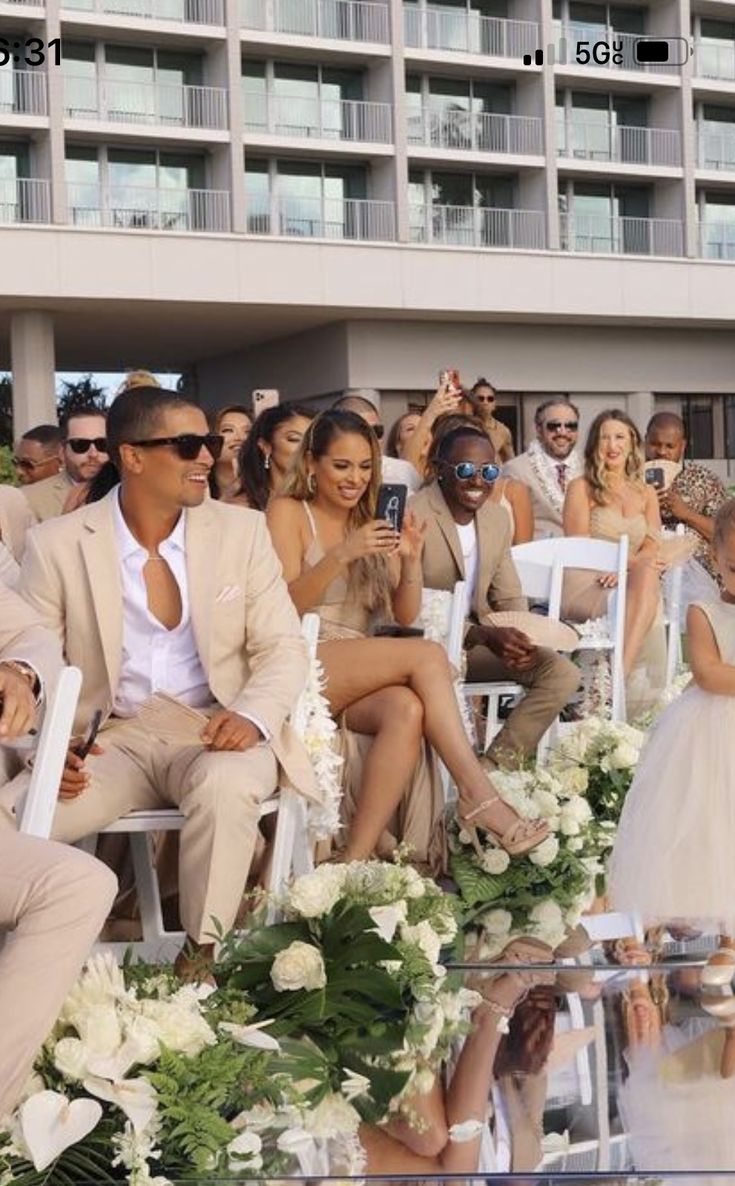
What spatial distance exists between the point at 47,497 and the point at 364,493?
2.52 meters

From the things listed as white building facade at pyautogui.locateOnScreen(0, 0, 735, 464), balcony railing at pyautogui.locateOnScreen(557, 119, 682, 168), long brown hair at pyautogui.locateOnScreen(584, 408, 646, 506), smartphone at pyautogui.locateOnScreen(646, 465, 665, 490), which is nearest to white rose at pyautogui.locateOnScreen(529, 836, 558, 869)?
long brown hair at pyautogui.locateOnScreen(584, 408, 646, 506)

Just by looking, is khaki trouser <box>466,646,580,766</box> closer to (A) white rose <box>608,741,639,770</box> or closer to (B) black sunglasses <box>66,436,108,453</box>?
(A) white rose <box>608,741,639,770</box>

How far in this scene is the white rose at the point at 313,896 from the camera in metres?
4.44

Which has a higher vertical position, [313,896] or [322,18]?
[322,18]

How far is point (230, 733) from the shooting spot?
4.75 meters

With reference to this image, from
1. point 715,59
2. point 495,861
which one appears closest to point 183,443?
point 495,861

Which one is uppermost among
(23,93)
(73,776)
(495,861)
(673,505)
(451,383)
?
(23,93)

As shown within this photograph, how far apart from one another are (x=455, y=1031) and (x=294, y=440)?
372cm

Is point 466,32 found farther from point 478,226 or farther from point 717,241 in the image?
point 717,241

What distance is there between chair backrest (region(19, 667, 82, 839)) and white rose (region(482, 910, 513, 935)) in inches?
97.8

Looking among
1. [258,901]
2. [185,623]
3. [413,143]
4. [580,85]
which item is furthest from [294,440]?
[580,85]

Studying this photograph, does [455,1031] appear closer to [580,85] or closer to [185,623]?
[185,623]

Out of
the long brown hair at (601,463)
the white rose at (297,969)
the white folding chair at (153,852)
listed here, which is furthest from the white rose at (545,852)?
the long brown hair at (601,463)

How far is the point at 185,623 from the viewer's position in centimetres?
516
